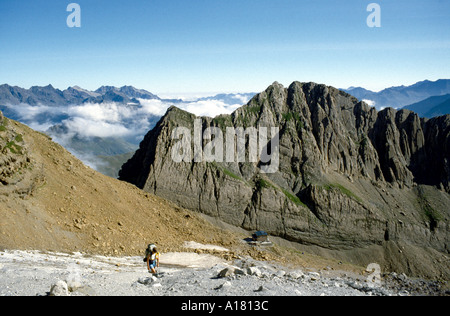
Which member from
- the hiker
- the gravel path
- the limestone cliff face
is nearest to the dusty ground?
the gravel path

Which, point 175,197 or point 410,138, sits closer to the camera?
point 175,197

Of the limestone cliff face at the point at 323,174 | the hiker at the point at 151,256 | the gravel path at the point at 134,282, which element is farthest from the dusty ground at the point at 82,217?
the limestone cliff face at the point at 323,174

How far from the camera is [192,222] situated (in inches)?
2169

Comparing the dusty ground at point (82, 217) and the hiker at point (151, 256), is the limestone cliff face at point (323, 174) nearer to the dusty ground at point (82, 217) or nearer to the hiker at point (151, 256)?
the dusty ground at point (82, 217)

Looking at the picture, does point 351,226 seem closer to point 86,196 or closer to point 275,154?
point 275,154

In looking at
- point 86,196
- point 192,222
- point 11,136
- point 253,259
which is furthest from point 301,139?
point 11,136

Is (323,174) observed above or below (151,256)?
below

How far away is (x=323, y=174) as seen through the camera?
3996 inches

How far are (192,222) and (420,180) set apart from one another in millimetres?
95247

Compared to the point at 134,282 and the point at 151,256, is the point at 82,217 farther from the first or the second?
the point at 134,282

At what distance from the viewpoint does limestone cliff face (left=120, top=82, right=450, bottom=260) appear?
3401 inches

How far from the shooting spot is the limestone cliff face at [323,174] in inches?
3401

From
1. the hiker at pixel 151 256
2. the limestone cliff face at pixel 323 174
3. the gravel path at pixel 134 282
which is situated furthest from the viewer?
the limestone cliff face at pixel 323 174

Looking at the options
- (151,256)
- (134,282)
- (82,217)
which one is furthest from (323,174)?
(134,282)
